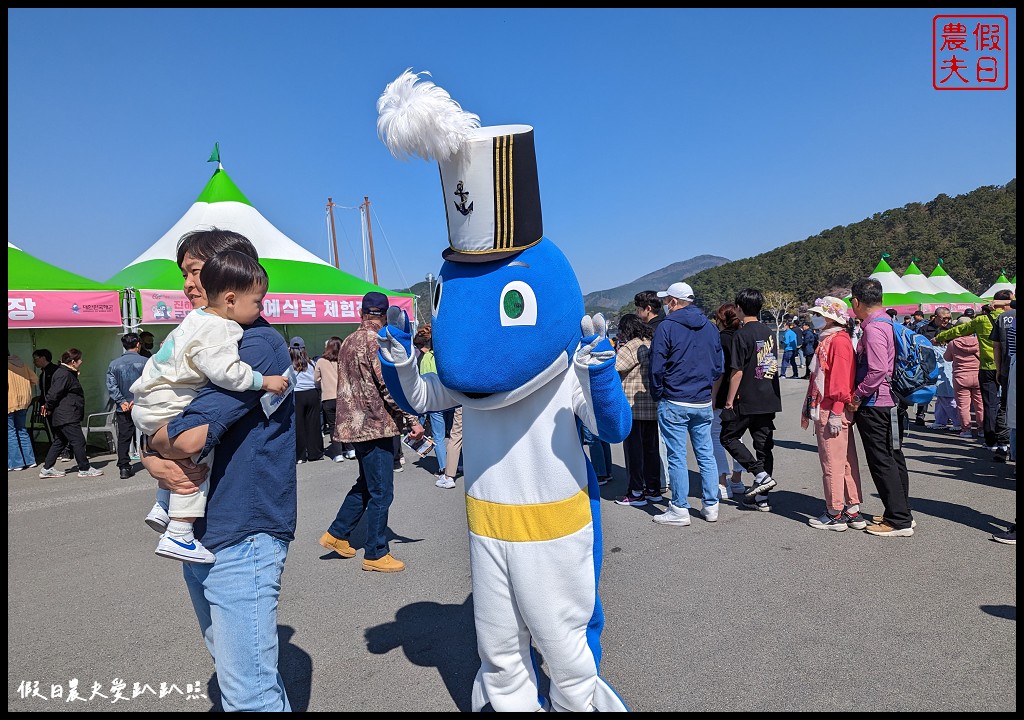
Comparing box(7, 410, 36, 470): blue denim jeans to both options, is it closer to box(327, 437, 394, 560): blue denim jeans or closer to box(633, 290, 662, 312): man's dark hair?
box(327, 437, 394, 560): blue denim jeans

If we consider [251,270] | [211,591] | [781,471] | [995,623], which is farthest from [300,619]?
[781,471]

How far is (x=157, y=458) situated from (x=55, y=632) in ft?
8.35

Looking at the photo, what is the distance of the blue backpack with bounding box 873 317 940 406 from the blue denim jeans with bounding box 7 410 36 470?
10095mm

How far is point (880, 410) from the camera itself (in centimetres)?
446

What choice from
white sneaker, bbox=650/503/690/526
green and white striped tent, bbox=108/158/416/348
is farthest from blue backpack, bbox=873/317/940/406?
green and white striped tent, bbox=108/158/416/348

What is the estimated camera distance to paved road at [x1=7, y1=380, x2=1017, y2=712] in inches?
110

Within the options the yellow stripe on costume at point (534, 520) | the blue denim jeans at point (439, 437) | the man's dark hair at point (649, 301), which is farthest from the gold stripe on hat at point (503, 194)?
the blue denim jeans at point (439, 437)

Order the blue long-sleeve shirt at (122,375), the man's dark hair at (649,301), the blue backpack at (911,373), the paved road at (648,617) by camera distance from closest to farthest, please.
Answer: the paved road at (648,617) → the blue backpack at (911,373) → the man's dark hair at (649,301) → the blue long-sleeve shirt at (122,375)

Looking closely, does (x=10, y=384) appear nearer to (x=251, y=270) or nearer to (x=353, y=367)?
(x=353, y=367)

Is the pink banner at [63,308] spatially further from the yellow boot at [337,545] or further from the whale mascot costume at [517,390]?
the whale mascot costume at [517,390]

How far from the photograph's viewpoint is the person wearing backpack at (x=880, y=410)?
4.43m

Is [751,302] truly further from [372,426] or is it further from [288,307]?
[288,307]

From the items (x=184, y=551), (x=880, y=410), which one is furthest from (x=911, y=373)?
(x=184, y=551)

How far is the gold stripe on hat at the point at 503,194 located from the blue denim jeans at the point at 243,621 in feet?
4.30
